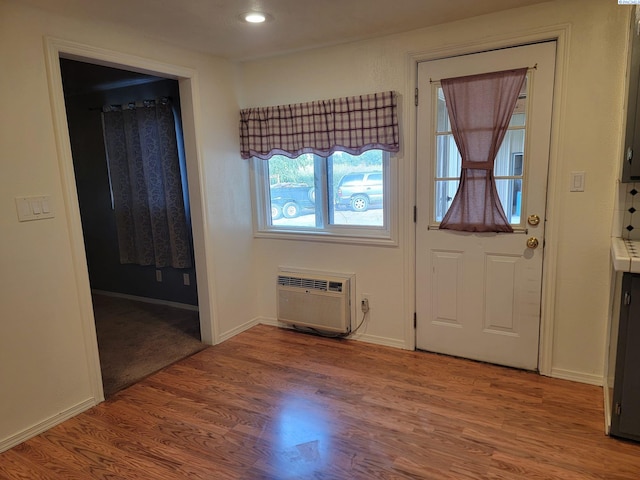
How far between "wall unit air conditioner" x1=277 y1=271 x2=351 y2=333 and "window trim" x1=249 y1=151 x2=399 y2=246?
323mm

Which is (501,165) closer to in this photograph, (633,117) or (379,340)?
(633,117)

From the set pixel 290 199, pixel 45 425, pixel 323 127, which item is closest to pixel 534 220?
pixel 323 127

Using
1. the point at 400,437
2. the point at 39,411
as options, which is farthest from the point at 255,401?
the point at 39,411

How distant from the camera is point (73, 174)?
2348 mm

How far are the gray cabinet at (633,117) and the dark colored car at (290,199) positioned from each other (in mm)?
2055

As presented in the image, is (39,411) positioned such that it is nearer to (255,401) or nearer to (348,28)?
(255,401)

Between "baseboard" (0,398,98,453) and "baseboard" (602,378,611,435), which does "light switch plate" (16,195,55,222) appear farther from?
"baseboard" (602,378,611,435)

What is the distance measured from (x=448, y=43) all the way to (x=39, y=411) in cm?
321

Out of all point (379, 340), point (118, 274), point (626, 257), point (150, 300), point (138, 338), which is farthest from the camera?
point (118, 274)

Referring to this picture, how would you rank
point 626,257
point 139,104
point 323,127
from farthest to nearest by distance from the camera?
point 139,104
point 323,127
point 626,257

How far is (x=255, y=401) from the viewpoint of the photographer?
2508 millimetres

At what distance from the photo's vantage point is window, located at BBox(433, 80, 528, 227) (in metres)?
2.56

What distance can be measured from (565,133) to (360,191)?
4.48ft

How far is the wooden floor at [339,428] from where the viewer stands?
6.31 ft
